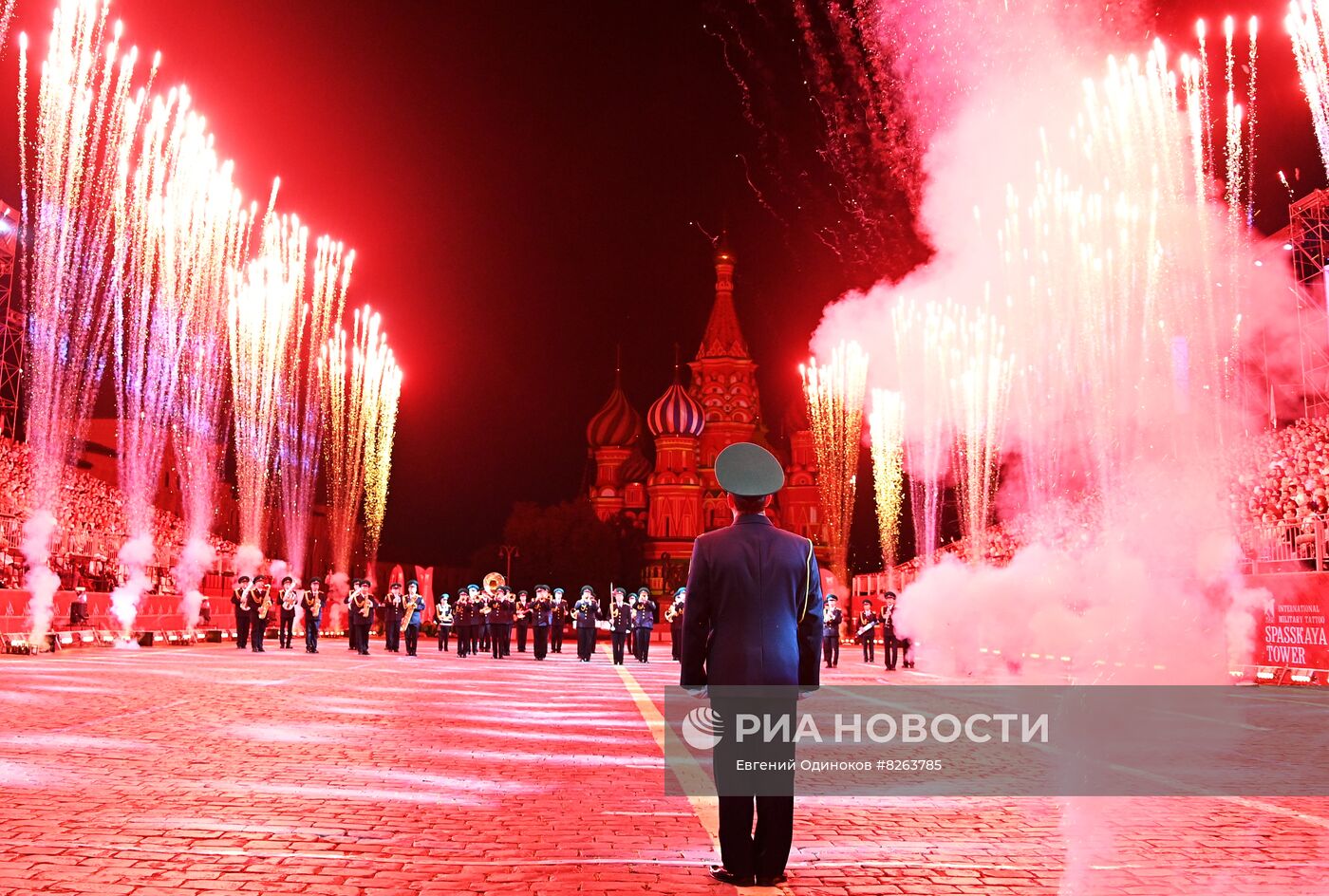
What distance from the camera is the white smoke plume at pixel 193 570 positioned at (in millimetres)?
37312

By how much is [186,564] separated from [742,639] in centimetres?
3808

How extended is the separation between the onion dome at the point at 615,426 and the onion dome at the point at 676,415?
7.21 meters

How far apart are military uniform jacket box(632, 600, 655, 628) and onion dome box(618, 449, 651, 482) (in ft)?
256

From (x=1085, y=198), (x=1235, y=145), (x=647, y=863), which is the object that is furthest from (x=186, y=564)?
(x=647, y=863)

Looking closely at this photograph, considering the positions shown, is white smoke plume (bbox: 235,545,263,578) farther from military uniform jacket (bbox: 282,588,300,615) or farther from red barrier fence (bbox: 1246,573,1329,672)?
red barrier fence (bbox: 1246,573,1329,672)

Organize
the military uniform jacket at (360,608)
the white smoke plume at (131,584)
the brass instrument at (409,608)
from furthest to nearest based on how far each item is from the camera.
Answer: the brass instrument at (409,608), the white smoke plume at (131,584), the military uniform jacket at (360,608)

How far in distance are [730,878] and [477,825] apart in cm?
202

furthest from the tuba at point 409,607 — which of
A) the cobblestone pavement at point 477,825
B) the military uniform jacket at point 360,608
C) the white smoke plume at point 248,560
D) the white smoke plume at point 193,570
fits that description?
the cobblestone pavement at point 477,825

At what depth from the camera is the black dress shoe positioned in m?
5.63

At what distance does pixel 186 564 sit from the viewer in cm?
3981

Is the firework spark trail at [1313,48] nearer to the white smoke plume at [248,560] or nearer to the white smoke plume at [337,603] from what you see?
the white smoke plume at [248,560]

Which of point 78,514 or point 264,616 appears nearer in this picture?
point 264,616

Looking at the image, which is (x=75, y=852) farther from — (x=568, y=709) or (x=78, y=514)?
(x=78, y=514)

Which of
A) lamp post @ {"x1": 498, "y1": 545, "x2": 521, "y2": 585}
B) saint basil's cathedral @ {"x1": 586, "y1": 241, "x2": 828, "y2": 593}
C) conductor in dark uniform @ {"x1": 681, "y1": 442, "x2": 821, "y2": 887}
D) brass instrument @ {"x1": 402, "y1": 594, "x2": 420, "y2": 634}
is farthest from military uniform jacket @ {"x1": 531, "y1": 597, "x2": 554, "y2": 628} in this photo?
saint basil's cathedral @ {"x1": 586, "y1": 241, "x2": 828, "y2": 593}
